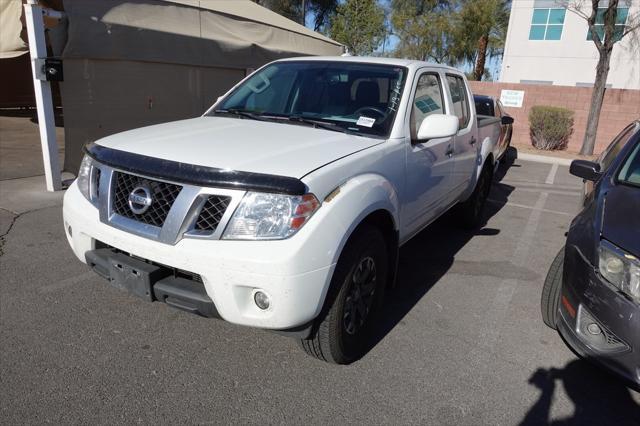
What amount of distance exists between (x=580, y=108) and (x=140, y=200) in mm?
16280

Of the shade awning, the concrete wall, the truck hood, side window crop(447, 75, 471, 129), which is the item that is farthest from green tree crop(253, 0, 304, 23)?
the truck hood

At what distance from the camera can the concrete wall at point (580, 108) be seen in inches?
578

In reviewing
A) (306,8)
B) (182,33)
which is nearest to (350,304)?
(182,33)

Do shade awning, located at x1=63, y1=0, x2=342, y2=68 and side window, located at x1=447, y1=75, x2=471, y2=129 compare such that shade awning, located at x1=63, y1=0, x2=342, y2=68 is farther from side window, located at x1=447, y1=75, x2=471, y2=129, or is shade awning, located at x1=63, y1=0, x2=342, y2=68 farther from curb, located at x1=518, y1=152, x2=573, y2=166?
curb, located at x1=518, y1=152, x2=573, y2=166

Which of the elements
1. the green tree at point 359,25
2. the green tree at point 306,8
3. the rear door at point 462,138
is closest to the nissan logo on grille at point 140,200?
the rear door at point 462,138

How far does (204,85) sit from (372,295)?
26.1ft

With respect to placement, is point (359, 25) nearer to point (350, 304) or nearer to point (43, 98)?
point (43, 98)

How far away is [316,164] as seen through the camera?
2428mm

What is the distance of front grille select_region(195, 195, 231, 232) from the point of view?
2.27m

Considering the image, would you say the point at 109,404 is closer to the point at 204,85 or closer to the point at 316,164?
the point at 316,164

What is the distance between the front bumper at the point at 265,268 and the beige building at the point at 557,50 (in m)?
24.1

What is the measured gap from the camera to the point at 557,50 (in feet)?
76.2

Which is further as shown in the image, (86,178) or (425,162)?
(425,162)

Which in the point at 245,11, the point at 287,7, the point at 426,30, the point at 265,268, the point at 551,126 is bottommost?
the point at 551,126
